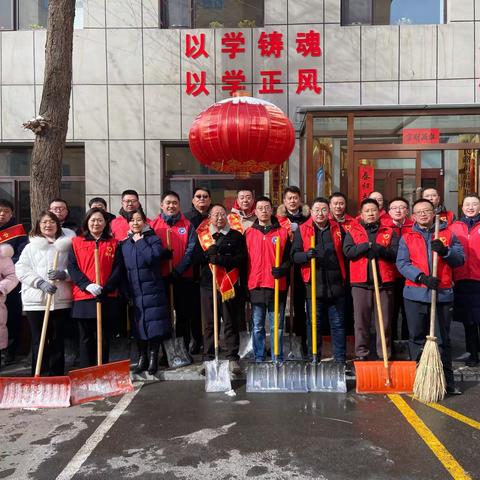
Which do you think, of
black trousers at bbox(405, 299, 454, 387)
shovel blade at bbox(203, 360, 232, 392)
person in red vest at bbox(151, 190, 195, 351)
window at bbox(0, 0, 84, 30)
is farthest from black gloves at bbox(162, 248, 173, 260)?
window at bbox(0, 0, 84, 30)

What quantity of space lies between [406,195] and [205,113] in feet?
14.4

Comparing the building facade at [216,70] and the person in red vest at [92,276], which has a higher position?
the building facade at [216,70]

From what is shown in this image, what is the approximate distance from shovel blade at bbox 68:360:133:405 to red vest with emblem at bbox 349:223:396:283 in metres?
2.56

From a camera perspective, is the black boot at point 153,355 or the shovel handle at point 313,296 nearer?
the shovel handle at point 313,296

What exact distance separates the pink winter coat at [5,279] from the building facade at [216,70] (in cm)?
450

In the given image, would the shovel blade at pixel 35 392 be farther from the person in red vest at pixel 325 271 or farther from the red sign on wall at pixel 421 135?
the red sign on wall at pixel 421 135

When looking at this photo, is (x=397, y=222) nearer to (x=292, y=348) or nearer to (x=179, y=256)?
(x=292, y=348)

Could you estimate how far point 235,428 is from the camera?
12.6 feet

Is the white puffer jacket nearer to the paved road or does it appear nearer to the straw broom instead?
the paved road

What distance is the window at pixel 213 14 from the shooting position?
374 inches

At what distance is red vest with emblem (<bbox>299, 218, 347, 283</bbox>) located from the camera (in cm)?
500

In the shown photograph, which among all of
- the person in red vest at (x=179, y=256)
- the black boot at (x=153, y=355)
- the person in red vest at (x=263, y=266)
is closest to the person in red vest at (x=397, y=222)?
the person in red vest at (x=263, y=266)

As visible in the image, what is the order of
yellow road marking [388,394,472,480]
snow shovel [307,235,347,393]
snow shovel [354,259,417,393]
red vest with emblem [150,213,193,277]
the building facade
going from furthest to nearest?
the building facade
red vest with emblem [150,213,193,277]
snow shovel [307,235,347,393]
snow shovel [354,259,417,393]
yellow road marking [388,394,472,480]

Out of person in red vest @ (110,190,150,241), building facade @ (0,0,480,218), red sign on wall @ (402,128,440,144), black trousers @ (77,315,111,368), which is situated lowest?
black trousers @ (77,315,111,368)
